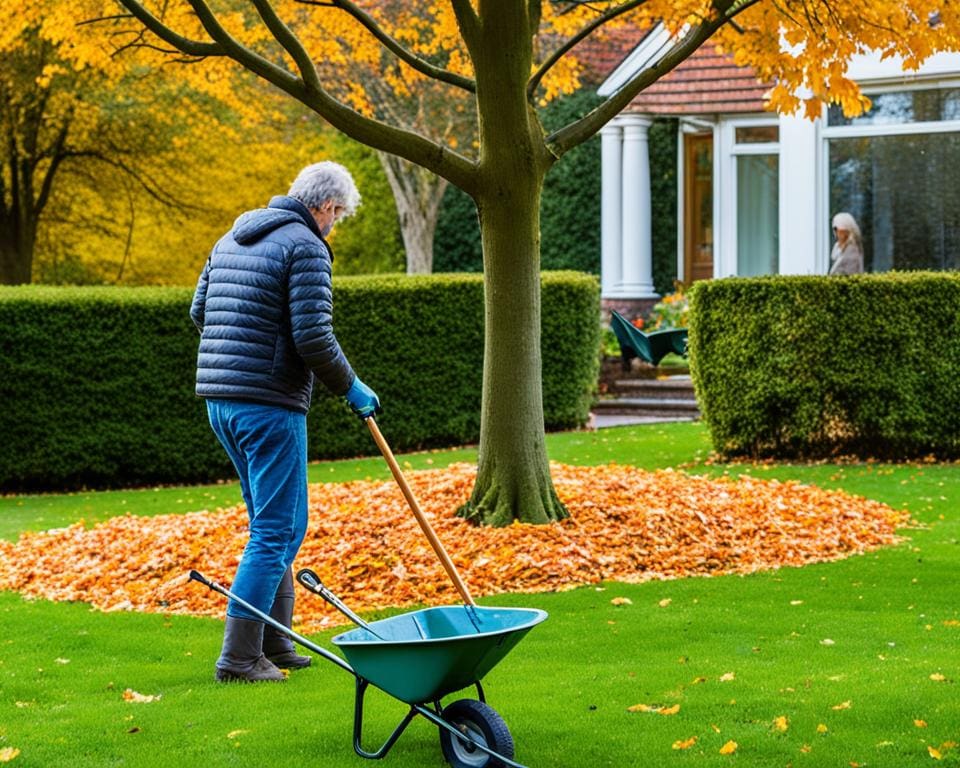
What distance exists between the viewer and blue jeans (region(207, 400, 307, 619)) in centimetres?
556

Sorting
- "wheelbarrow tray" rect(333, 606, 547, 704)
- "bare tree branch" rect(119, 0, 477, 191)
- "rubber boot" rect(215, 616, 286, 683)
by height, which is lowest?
"rubber boot" rect(215, 616, 286, 683)

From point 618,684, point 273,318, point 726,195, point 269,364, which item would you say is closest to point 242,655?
point 269,364

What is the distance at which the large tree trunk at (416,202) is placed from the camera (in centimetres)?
2491

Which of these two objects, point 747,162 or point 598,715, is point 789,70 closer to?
point 598,715

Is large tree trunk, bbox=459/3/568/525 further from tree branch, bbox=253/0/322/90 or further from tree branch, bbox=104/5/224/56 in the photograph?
tree branch, bbox=104/5/224/56

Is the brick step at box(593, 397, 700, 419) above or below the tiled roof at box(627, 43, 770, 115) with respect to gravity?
below

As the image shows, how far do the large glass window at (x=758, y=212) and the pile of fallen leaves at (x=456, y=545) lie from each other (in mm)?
12285

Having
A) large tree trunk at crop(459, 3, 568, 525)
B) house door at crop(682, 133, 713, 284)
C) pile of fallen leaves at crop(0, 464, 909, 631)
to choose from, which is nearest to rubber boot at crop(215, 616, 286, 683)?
pile of fallen leaves at crop(0, 464, 909, 631)

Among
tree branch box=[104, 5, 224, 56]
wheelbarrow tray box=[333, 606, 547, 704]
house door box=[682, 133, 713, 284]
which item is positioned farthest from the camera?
house door box=[682, 133, 713, 284]

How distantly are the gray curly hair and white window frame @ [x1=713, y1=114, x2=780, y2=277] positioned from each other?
16.4 meters

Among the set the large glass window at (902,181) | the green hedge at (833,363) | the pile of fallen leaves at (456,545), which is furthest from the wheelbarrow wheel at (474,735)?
the large glass window at (902,181)

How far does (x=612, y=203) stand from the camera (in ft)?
74.0

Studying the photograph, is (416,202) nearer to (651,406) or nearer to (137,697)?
(651,406)

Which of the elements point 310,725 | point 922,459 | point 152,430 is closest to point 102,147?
point 152,430
